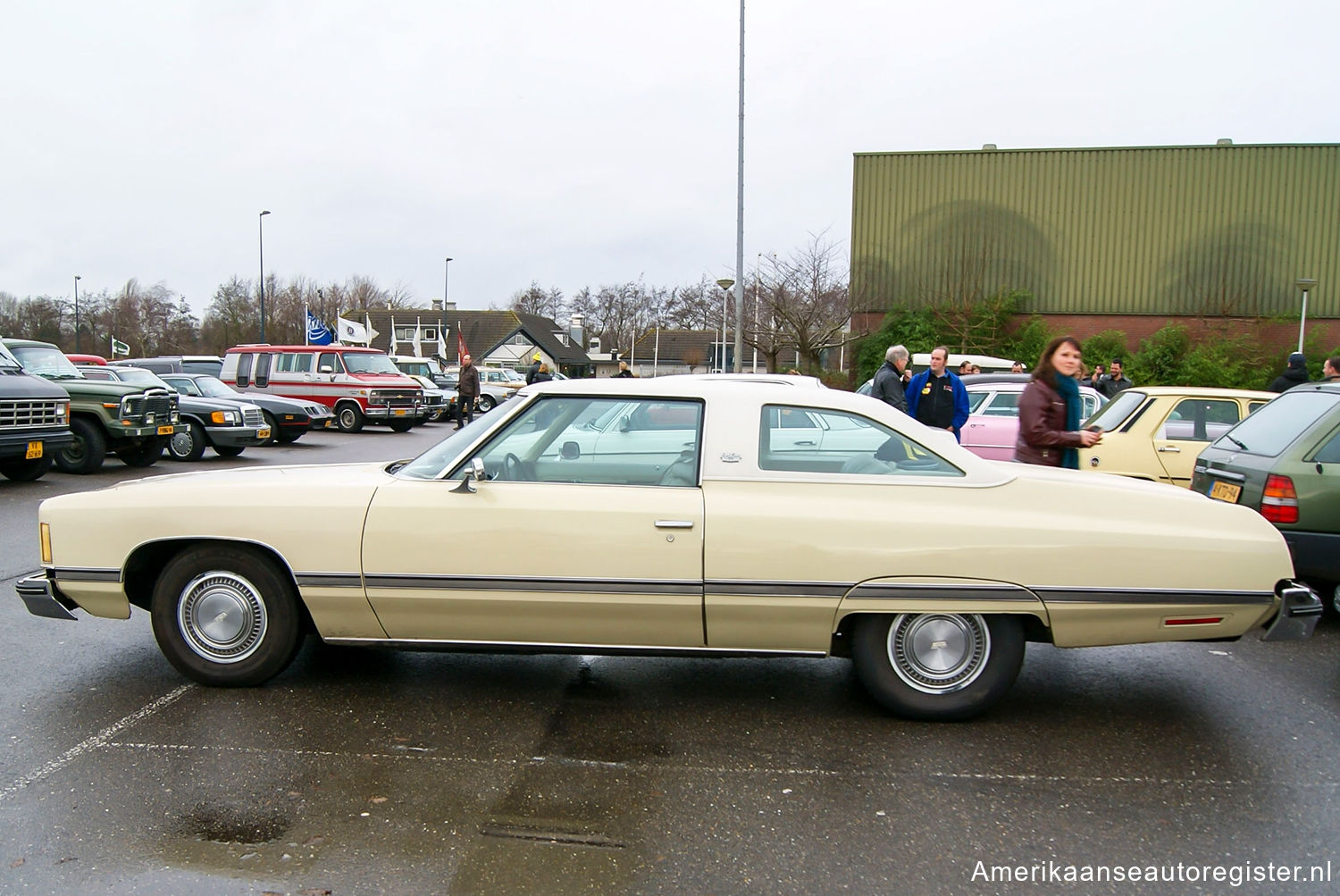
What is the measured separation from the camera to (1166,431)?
909cm

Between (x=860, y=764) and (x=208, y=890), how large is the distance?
2250 mm

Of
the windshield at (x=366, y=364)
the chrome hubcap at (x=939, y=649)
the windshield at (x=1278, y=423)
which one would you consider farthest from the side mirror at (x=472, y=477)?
the windshield at (x=366, y=364)

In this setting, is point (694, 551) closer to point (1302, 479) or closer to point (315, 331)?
point (1302, 479)

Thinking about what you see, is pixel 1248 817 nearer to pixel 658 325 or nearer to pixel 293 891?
pixel 293 891

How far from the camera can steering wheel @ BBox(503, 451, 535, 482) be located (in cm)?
418

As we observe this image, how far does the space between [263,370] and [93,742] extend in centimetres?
1929

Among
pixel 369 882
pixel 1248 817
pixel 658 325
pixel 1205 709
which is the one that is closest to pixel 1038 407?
pixel 1205 709

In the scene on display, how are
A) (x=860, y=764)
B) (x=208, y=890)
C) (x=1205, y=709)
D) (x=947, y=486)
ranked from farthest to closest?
1. (x=1205, y=709)
2. (x=947, y=486)
3. (x=860, y=764)
4. (x=208, y=890)

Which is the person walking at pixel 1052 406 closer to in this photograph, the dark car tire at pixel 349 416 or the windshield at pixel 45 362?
the windshield at pixel 45 362

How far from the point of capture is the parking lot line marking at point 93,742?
3402 millimetres

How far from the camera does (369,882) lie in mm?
2807

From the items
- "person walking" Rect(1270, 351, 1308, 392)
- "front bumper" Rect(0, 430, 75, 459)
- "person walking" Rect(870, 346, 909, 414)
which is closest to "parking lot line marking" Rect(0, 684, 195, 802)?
"person walking" Rect(870, 346, 909, 414)

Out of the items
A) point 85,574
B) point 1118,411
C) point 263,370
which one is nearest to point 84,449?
point 263,370

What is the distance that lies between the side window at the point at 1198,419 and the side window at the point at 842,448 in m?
6.06
